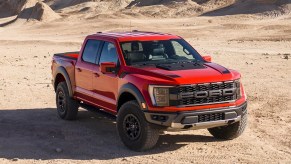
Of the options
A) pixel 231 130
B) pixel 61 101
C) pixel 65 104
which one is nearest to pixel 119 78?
pixel 231 130

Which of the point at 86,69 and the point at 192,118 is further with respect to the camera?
the point at 86,69

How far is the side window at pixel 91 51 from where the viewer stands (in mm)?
9797

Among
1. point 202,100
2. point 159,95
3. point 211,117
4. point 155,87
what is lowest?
point 211,117

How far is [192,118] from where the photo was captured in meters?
7.89

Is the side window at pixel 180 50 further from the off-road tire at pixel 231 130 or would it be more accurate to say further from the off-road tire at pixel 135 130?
the off-road tire at pixel 135 130

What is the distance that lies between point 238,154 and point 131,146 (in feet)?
5.44

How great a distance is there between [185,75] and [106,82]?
170cm

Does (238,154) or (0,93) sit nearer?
(238,154)

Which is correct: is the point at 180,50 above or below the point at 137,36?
below

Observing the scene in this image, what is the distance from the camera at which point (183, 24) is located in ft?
151

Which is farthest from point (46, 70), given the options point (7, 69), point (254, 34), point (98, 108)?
point (254, 34)

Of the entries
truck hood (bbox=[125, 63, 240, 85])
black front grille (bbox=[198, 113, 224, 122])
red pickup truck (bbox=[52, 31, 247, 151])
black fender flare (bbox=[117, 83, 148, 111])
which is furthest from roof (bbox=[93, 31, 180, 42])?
black front grille (bbox=[198, 113, 224, 122])

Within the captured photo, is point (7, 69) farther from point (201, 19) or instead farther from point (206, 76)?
point (201, 19)

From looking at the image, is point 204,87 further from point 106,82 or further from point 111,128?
point 111,128
